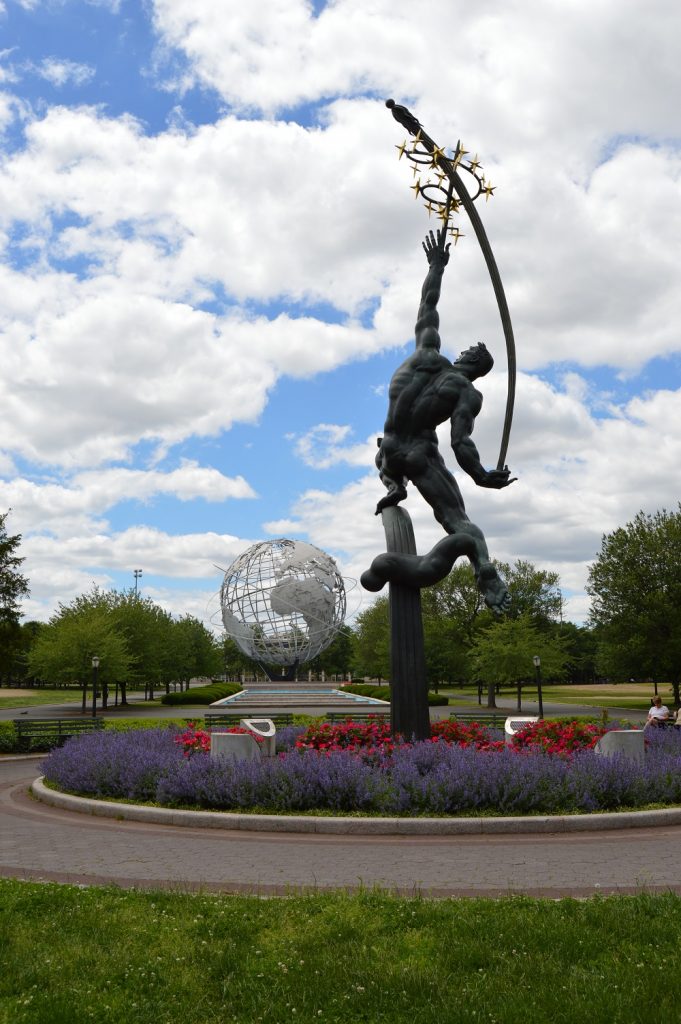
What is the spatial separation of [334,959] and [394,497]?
9876mm

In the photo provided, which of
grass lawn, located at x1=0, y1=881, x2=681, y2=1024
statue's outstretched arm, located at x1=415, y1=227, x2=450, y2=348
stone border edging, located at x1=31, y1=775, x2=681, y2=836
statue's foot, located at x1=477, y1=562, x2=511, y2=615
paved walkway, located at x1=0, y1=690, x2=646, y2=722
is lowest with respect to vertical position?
paved walkway, located at x1=0, y1=690, x2=646, y2=722

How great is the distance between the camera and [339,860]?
24.6 ft

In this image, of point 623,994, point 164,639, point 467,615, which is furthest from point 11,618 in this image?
point 467,615

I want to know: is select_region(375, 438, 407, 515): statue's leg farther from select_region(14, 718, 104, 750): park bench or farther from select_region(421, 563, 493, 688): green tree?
select_region(421, 563, 493, 688): green tree

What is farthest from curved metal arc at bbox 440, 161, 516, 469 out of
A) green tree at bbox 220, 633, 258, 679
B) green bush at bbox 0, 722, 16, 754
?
green tree at bbox 220, 633, 258, 679

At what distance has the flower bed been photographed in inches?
372

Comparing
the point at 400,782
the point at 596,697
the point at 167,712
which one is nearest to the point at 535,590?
the point at 596,697

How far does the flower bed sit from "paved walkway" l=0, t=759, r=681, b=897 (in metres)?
0.72

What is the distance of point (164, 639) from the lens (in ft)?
173

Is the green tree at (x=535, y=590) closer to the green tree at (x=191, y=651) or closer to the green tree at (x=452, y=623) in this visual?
the green tree at (x=452, y=623)

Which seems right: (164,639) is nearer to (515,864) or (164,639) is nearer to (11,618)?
(11,618)

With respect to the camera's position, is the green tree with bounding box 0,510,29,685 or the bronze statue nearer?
the bronze statue

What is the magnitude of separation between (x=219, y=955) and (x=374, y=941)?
0.89 meters

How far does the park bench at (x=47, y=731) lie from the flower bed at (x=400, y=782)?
895 centimetres
